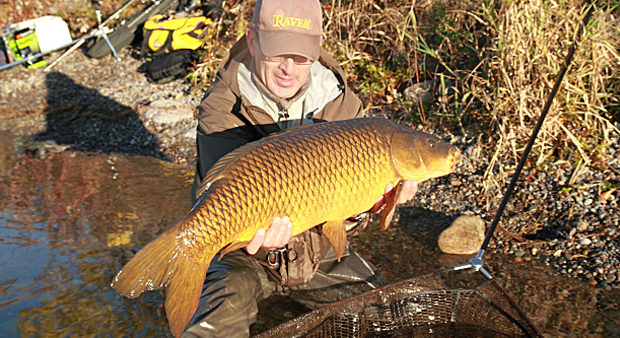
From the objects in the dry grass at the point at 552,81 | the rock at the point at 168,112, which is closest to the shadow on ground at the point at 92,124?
the rock at the point at 168,112

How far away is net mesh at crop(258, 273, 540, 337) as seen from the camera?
7.89 feet

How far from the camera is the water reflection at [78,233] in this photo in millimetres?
2889

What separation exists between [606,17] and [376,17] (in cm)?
227

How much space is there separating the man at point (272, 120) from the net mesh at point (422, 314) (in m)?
0.35

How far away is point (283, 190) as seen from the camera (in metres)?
2.00

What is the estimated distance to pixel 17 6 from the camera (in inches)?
350

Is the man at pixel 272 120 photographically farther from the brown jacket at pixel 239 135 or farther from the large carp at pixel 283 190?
the large carp at pixel 283 190

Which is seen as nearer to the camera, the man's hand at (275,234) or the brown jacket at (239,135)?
the man's hand at (275,234)

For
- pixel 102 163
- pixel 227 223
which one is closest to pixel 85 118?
pixel 102 163

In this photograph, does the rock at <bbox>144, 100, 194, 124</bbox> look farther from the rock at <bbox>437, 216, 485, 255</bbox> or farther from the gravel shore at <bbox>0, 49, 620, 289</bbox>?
the rock at <bbox>437, 216, 485, 255</bbox>

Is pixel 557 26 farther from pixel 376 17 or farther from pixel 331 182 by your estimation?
pixel 331 182

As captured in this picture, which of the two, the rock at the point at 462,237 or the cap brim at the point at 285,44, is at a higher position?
the cap brim at the point at 285,44

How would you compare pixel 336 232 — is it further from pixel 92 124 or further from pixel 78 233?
pixel 92 124

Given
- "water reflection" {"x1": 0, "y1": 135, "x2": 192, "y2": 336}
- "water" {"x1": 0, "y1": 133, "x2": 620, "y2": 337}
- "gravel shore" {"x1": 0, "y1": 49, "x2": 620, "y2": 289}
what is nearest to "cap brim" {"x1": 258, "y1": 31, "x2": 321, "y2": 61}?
"water" {"x1": 0, "y1": 133, "x2": 620, "y2": 337}
